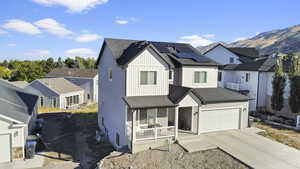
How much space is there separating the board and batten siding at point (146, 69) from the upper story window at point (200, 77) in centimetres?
399

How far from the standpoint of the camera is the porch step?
40.3 feet

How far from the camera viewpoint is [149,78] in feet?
47.1

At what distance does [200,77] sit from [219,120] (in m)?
4.24

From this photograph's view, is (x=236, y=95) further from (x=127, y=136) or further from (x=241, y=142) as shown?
(x=127, y=136)

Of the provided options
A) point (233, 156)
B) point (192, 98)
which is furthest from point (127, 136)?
point (233, 156)

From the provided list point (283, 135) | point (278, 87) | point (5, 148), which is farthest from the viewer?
point (278, 87)

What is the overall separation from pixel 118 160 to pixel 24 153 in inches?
302

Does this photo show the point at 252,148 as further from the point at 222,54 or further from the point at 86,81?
the point at 86,81

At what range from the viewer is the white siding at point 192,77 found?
16962mm

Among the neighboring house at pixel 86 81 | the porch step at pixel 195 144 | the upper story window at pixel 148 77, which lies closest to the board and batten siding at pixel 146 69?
the upper story window at pixel 148 77

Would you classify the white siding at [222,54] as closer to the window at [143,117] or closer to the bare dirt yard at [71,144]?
Answer: the bare dirt yard at [71,144]

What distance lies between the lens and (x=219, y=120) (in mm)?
16078

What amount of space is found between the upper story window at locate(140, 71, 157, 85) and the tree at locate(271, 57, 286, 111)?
53.7 ft

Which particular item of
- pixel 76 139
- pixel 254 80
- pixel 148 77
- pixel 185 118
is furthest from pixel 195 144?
pixel 254 80
